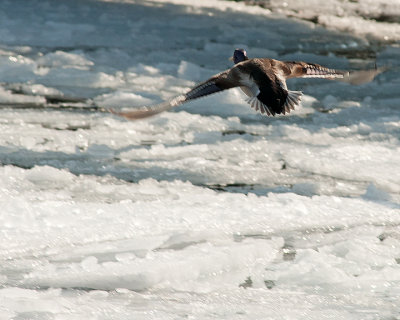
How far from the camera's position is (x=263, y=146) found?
215 inches

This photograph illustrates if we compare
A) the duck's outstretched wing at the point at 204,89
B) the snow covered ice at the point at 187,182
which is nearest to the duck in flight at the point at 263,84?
the duck's outstretched wing at the point at 204,89

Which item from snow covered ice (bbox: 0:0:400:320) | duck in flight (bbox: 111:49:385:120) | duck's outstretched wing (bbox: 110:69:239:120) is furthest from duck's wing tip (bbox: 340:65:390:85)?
duck's outstretched wing (bbox: 110:69:239:120)

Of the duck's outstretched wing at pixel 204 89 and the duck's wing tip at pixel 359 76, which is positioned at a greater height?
the duck's wing tip at pixel 359 76

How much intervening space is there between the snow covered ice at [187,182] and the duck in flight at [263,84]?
1.74 ft

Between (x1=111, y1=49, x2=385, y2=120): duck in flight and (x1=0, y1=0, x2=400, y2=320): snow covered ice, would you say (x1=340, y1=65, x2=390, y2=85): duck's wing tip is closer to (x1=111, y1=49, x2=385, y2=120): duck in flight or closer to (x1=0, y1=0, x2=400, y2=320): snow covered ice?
(x1=111, y1=49, x2=385, y2=120): duck in flight

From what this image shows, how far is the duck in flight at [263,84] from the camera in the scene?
4090 millimetres

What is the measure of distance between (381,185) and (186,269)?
5.64 feet

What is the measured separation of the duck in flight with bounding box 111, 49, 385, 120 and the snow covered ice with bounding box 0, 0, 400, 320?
0.53 m

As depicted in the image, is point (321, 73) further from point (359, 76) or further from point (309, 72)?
point (359, 76)

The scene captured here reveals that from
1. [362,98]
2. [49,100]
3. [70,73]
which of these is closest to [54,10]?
[70,73]

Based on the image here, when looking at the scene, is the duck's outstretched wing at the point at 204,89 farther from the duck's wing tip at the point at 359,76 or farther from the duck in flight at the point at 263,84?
the duck's wing tip at the point at 359,76

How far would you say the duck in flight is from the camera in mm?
4090

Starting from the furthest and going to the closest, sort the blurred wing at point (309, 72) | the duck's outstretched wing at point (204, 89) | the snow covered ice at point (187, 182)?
the blurred wing at point (309, 72) → the duck's outstretched wing at point (204, 89) → the snow covered ice at point (187, 182)

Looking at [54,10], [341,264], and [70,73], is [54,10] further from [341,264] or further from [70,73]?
[341,264]
